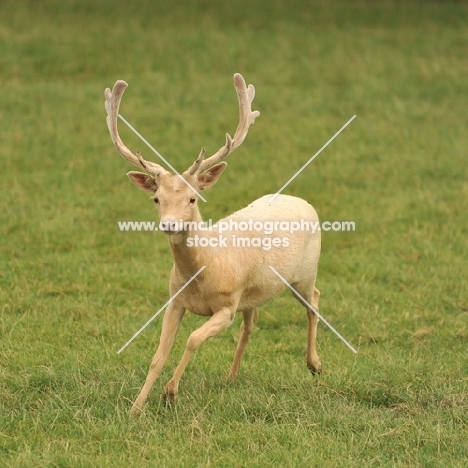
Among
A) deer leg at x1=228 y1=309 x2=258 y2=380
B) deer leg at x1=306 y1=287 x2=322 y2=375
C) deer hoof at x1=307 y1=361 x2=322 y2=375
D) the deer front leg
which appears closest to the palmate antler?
the deer front leg

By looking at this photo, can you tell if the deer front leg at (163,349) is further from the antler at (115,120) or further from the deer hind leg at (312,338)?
the deer hind leg at (312,338)

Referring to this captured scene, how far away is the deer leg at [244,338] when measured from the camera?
7.66 m

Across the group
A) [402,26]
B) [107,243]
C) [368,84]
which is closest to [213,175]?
[107,243]

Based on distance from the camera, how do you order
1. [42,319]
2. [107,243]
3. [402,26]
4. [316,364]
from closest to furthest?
[316,364] < [42,319] < [107,243] < [402,26]

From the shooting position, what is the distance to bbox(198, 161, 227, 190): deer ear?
22.8 ft

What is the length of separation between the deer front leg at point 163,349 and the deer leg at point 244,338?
728mm

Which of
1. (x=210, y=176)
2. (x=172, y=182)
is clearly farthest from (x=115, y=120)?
(x=172, y=182)

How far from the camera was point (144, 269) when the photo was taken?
34.2ft

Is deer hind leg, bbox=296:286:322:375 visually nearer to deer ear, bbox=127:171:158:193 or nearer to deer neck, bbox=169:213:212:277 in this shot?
deer neck, bbox=169:213:212:277

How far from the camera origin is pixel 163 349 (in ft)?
23.2

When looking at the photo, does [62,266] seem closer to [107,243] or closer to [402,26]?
[107,243]

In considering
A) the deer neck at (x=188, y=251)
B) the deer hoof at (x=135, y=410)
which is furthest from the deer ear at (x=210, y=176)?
the deer hoof at (x=135, y=410)

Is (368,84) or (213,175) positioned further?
(368,84)

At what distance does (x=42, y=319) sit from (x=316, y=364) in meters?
2.55
